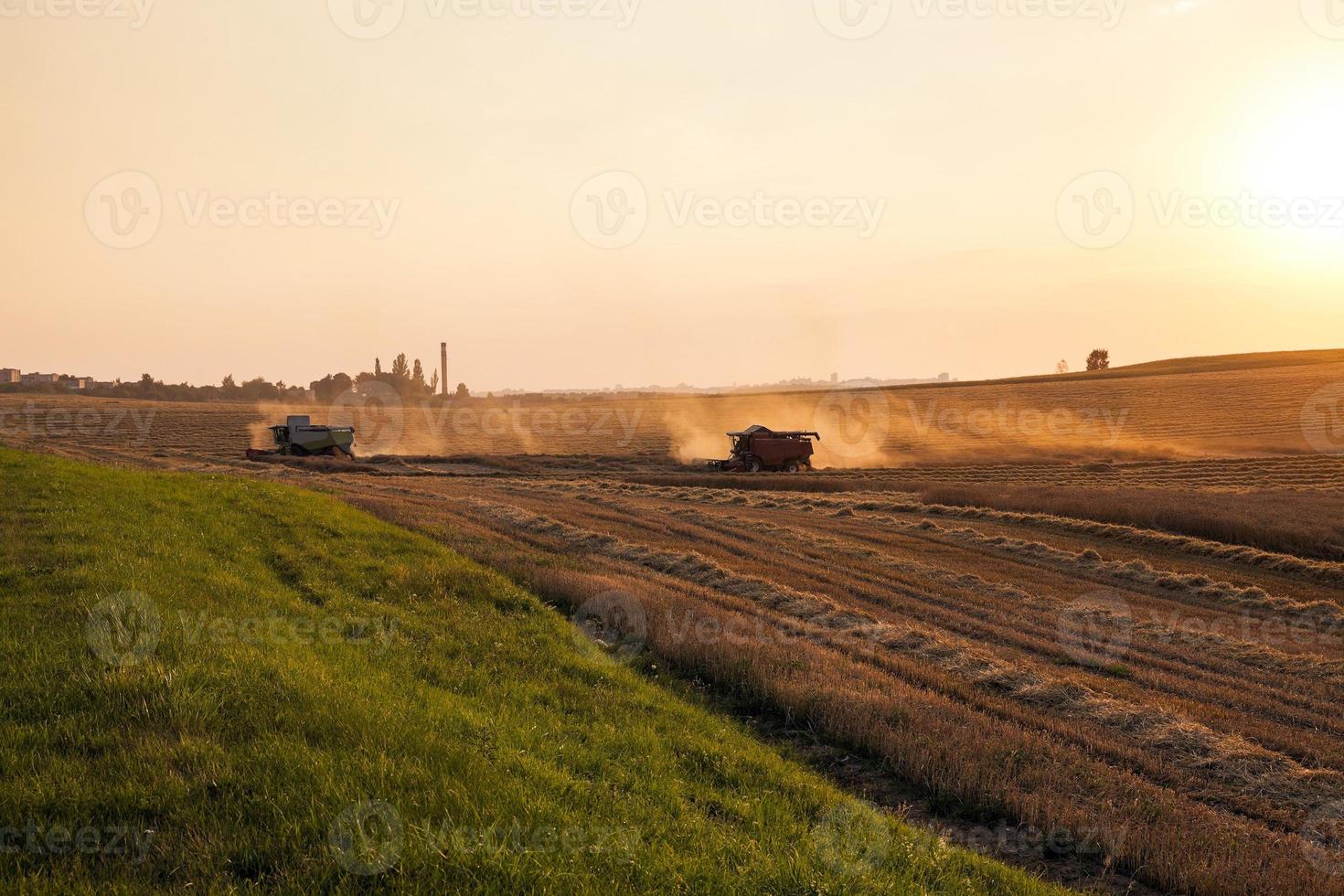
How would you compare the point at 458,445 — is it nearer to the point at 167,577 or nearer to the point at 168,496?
the point at 168,496

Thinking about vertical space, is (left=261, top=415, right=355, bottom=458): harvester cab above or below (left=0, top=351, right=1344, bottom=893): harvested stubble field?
above

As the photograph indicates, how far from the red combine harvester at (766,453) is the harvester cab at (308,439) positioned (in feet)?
74.8

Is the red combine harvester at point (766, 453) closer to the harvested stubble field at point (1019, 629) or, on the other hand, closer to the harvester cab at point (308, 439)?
the harvested stubble field at point (1019, 629)

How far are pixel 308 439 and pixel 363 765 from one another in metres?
47.3

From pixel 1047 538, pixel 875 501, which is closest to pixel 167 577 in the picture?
pixel 1047 538

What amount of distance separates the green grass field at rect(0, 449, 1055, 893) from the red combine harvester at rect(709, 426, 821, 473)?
3758cm

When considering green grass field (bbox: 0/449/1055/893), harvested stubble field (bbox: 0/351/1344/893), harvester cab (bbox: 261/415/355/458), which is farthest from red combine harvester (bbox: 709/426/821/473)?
green grass field (bbox: 0/449/1055/893)

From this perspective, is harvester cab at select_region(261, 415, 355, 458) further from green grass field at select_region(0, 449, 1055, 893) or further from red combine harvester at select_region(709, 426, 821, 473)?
green grass field at select_region(0, 449, 1055, 893)

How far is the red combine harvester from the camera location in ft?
156

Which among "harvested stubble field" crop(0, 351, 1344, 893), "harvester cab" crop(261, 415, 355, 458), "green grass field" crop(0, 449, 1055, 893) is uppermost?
"harvester cab" crop(261, 415, 355, 458)

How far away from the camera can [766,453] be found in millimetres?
47500

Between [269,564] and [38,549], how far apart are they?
2805 millimetres

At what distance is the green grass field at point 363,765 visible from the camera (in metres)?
4.50

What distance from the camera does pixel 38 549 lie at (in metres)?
10.7
